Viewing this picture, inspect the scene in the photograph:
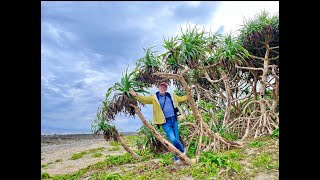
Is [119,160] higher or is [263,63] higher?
[263,63]

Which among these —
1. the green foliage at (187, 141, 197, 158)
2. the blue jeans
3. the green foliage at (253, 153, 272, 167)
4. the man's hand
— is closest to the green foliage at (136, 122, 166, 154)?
the green foliage at (187, 141, 197, 158)

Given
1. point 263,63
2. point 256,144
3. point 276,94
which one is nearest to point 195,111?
point 256,144

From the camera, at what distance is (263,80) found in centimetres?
898

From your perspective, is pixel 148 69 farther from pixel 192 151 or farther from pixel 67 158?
pixel 67 158

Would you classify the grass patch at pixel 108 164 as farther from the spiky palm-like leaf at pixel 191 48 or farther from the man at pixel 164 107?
the spiky palm-like leaf at pixel 191 48

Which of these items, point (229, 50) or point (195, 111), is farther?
point (229, 50)

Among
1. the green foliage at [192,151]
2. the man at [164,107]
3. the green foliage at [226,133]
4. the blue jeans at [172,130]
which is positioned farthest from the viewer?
the green foliage at [226,133]

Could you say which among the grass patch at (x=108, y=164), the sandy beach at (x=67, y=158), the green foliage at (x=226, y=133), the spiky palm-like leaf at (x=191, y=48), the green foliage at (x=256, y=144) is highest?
the spiky palm-like leaf at (x=191, y=48)

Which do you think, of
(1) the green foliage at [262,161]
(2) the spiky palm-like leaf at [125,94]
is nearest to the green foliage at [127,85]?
(2) the spiky palm-like leaf at [125,94]

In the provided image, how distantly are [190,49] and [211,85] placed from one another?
4058 mm
